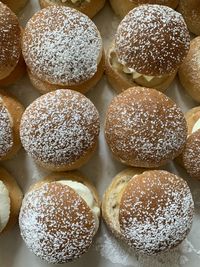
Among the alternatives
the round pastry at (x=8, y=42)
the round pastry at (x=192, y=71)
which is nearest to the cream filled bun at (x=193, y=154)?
the round pastry at (x=192, y=71)

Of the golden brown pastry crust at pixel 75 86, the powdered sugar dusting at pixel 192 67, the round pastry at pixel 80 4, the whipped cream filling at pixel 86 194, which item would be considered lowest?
the whipped cream filling at pixel 86 194

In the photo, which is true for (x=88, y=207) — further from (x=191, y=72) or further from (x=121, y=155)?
(x=191, y=72)

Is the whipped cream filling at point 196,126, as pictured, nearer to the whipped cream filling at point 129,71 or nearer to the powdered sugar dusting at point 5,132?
the whipped cream filling at point 129,71

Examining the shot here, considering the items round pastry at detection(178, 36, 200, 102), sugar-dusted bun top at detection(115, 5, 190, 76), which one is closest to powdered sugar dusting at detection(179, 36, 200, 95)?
round pastry at detection(178, 36, 200, 102)

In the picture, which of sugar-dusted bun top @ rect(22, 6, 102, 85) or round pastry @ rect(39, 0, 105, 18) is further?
round pastry @ rect(39, 0, 105, 18)

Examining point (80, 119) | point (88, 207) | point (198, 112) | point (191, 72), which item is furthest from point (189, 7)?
point (88, 207)

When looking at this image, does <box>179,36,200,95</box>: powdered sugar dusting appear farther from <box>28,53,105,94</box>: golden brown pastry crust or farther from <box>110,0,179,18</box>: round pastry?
<box>28,53,105,94</box>: golden brown pastry crust

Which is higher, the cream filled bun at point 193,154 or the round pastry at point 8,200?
the round pastry at point 8,200
